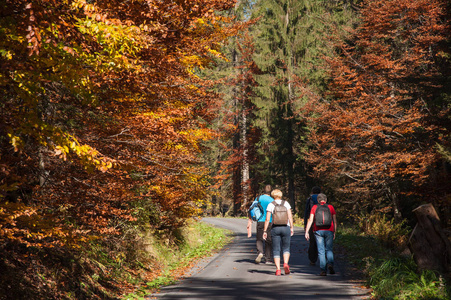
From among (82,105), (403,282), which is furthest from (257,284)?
(82,105)

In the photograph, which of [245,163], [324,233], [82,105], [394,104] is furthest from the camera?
[245,163]

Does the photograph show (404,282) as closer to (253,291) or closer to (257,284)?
(253,291)

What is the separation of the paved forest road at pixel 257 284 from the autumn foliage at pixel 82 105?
7.25ft

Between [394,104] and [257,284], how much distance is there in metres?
11.3

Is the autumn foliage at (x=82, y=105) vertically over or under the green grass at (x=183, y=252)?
over

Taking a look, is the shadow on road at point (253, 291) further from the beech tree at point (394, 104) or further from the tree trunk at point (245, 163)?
the tree trunk at point (245, 163)

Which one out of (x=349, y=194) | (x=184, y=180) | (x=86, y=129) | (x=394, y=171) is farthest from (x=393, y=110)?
(x=86, y=129)

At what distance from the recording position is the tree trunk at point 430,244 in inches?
315

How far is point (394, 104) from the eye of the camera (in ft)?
56.0

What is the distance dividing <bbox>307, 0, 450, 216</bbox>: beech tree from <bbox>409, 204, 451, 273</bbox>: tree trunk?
5558mm

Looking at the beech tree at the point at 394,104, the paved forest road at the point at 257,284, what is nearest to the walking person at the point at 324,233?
the paved forest road at the point at 257,284

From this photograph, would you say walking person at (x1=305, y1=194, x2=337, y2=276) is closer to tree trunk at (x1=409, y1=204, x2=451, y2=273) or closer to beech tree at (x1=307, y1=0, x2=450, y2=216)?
tree trunk at (x1=409, y1=204, x2=451, y2=273)

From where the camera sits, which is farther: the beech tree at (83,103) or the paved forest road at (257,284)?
the paved forest road at (257,284)

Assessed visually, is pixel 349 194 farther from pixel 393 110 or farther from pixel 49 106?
pixel 49 106
